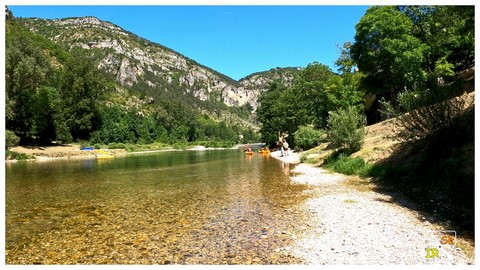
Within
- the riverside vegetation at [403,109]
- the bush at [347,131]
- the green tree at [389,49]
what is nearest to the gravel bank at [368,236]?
the riverside vegetation at [403,109]

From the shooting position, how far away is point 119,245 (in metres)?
9.32

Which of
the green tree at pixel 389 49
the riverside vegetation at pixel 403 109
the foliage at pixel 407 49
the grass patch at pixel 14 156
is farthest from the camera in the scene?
the grass patch at pixel 14 156

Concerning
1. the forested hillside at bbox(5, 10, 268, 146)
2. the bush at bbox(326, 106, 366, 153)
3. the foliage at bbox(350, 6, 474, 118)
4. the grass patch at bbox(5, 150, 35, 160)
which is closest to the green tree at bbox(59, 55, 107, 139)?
the forested hillside at bbox(5, 10, 268, 146)

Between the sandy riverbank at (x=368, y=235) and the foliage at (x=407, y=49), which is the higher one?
the foliage at (x=407, y=49)

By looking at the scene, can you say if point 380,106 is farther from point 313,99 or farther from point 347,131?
point 347,131

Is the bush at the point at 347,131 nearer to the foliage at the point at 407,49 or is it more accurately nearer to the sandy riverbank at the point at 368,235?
the foliage at the point at 407,49

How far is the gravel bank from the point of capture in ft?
24.7

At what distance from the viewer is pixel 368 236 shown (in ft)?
29.6

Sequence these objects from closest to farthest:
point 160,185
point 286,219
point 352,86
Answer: point 286,219
point 160,185
point 352,86

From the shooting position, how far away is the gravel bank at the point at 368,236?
752 centimetres

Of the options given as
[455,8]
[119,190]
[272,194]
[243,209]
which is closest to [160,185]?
[119,190]

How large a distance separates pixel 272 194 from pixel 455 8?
10820mm

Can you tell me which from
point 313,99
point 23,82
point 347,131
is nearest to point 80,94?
point 23,82
